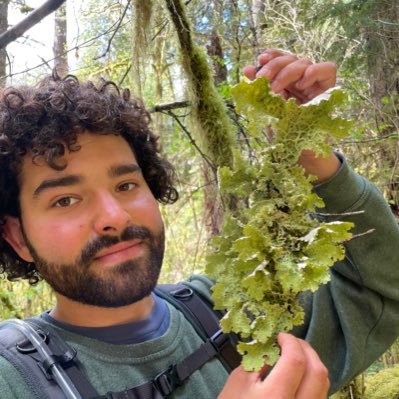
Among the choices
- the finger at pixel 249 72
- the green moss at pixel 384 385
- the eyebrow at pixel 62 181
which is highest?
the finger at pixel 249 72

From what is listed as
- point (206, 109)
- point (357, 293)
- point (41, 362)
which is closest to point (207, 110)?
point (206, 109)

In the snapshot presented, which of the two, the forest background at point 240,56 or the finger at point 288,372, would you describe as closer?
the finger at point 288,372

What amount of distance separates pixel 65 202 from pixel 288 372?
2.98 feet

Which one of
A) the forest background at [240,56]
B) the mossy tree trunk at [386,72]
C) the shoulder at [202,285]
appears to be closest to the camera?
the shoulder at [202,285]

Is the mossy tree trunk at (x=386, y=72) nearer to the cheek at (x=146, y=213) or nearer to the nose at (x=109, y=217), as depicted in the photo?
the cheek at (x=146, y=213)

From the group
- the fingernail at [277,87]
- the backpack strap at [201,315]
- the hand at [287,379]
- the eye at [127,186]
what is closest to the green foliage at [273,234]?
the hand at [287,379]

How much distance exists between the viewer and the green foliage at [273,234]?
117 cm

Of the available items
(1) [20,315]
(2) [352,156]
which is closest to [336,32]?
(2) [352,156]

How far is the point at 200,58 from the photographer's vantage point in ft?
→ 7.40

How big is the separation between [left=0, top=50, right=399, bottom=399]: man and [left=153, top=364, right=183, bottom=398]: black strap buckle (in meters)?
0.03

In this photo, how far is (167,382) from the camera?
1.48 metres

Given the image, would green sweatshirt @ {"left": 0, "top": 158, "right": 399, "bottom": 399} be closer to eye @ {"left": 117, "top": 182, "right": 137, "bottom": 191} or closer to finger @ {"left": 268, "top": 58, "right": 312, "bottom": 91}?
finger @ {"left": 268, "top": 58, "right": 312, "bottom": 91}

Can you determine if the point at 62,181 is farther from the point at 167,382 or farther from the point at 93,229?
the point at 167,382

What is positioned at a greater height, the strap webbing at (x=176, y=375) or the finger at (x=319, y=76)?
the finger at (x=319, y=76)
